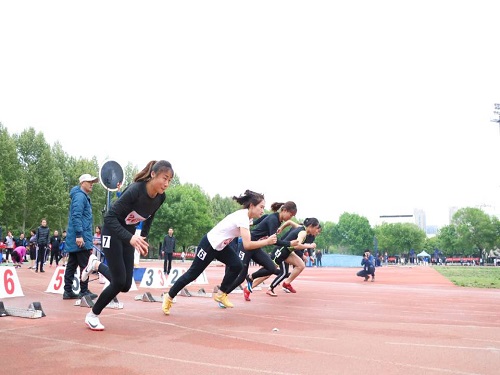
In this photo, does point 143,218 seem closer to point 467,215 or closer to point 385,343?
point 385,343

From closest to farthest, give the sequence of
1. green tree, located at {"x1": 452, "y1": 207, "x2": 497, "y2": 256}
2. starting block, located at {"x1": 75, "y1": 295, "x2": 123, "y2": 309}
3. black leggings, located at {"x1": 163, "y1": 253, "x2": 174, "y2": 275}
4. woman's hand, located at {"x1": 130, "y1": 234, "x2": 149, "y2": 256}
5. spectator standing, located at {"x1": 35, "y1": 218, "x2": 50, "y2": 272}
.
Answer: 1. woman's hand, located at {"x1": 130, "y1": 234, "x2": 149, "y2": 256}
2. starting block, located at {"x1": 75, "y1": 295, "x2": 123, "y2": 309}
3. black leggings, located at {"x1": 163, "y1": 253, "x2": 174, "y2": 275}
4. spectator standing, located at {"x1": 35, "y1": 218, "x2": 50, "y2": 272}
5. green tree, located at {"x1": 452, "y1": 207, "x2": 497, "y2": 256}

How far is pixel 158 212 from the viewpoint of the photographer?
228 ft

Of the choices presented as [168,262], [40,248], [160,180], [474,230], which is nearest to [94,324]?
[160,180]

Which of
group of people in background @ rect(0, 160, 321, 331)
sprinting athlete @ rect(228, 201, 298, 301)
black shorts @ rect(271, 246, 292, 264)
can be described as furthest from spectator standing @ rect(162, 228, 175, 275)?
sprinting athlete @ rect(228, 201, 298, 301)

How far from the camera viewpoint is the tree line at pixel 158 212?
4844 cm

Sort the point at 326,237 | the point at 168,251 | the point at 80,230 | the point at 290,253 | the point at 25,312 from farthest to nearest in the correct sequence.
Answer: the point at 326,237 → the point at 168,251 → the point at 290,253 → the point at 80,230 → the point at 25,312

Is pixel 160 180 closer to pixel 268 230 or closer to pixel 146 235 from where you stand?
pixel 146 235

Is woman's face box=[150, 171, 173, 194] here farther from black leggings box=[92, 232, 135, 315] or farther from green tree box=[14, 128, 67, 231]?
green tree box=[14, 128, 67, 231]

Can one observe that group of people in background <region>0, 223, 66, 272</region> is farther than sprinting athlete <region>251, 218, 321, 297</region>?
Yes

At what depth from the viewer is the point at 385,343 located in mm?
5289

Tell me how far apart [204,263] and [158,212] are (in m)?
63.6

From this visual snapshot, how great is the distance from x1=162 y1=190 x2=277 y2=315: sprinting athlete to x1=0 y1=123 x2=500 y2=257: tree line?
36.9 ft

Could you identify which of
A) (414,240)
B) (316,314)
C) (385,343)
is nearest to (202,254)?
(316,314)

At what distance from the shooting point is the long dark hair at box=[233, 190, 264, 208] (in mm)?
7500
